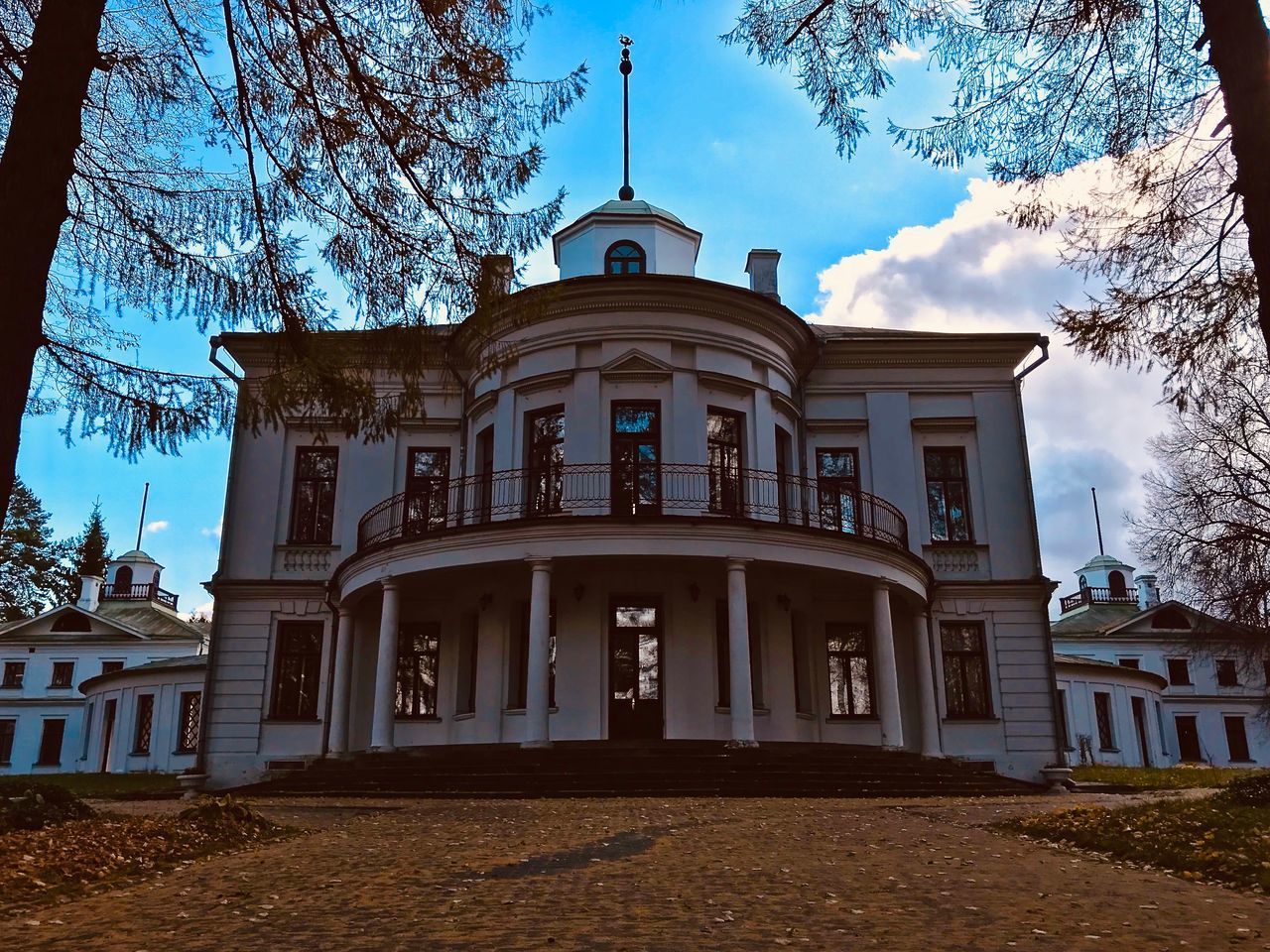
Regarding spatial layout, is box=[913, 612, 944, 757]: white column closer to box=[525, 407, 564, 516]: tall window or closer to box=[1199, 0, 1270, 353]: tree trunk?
box=[525, 407, 564, 516]: tall window

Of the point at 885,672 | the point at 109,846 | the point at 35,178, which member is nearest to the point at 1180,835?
the point at 109,846

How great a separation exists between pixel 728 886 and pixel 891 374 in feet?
52.8

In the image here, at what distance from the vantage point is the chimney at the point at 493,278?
7.20m

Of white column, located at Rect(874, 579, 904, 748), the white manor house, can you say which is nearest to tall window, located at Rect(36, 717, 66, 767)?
the white manor house

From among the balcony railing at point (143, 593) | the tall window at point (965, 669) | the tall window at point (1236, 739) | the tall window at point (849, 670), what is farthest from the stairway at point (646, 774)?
the balcony railing at point (143, 593)

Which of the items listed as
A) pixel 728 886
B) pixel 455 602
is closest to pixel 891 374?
pixel 455 602

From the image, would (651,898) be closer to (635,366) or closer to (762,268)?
(635,366)

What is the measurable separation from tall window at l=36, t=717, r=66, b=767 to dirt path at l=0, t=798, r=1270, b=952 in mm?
43707

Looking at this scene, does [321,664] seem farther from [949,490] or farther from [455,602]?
[949,490]

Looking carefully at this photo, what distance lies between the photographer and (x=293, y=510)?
1983 cm

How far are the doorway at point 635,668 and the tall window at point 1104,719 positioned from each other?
2870cm

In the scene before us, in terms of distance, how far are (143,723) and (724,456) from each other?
29874 mm

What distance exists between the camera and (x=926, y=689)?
A: 18.0 metres

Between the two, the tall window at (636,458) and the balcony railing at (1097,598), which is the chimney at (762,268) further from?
the balcony railing at (1097,598)
